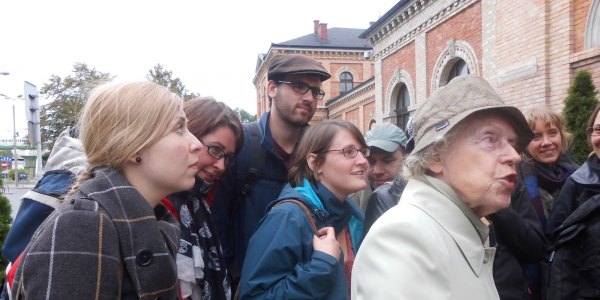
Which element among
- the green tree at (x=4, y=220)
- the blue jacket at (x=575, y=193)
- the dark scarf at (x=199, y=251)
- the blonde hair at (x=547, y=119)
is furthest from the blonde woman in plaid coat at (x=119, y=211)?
the green tree at (x=4, y=220)

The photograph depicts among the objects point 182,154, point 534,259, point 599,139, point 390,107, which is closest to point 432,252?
point 182,154

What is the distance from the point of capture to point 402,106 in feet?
51.0

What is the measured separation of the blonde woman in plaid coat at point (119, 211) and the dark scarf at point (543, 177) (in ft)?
8.44

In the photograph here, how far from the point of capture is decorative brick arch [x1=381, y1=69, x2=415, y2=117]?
552 inches

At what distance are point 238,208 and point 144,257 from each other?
4.85ft

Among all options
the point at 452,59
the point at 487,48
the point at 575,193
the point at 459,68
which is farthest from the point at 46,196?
the point at 459,68

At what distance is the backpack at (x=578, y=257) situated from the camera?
2467 millimetres

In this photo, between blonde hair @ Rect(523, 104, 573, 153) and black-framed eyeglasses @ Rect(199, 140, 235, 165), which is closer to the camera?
black-framed eyeglasses @ Rect(199, 140, 235, 165)

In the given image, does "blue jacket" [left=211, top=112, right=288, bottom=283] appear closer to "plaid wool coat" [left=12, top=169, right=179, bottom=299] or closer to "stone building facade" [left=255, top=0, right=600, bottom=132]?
"plaid wool coat" [left=12, top=169, right=179, bottom=299]

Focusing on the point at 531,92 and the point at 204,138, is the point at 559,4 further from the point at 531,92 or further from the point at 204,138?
the point at 204,138

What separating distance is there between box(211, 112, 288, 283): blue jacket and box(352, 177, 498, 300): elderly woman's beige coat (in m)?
1.48

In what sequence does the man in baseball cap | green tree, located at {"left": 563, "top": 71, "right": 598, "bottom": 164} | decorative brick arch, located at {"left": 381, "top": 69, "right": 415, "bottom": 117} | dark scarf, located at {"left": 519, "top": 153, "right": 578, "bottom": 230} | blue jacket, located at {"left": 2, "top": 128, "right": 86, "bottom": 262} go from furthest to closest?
1. decorative brick arch, located at {"left": 381, "top": 69, "right": 415, "bottom": 117}
2. green tree, located at {"left": 563, "top": 71, "right": 598, "bottom": 164}
3. the man in baseball cap
4. dark scarf, located at {"left": 519, "top": 153, "right": 578, "bottom": 230}
5. blue jacket, located at {"left": 2, "top": 128, "right": 86, "bottom": 262}

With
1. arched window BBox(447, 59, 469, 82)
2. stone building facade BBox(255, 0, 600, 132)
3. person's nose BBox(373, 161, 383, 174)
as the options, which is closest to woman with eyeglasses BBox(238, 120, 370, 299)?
person's nose BBox(373, 161, 383, 174)

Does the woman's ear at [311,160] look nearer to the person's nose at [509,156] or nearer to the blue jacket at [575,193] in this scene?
the person's nose at [509,156]
